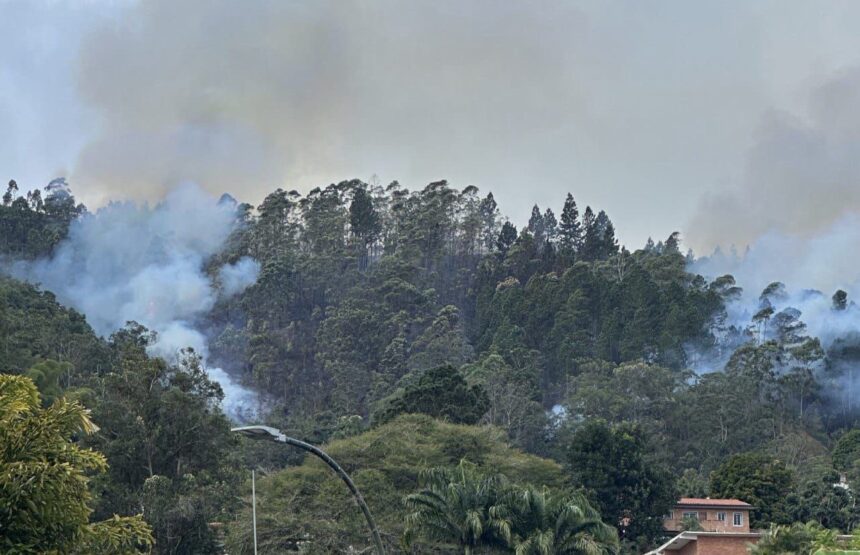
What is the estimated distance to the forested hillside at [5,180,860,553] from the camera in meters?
60.1

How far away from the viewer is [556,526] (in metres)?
50.2

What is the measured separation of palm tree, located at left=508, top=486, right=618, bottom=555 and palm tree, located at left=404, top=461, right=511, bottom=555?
0.80m

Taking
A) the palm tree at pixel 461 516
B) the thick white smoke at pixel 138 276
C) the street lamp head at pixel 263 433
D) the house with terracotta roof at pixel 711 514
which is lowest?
the street lamp head at pixel 263 433

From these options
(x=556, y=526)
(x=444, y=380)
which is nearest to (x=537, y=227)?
(x=444, y=380)

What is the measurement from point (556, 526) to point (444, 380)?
36.1 meters

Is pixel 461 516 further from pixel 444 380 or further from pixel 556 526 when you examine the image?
pixel 444 380

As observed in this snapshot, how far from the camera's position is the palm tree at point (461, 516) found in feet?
162

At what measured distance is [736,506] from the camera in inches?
3078

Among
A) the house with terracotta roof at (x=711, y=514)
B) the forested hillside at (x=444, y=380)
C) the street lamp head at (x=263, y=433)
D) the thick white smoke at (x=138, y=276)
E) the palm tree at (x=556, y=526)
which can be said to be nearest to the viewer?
the street lamp head at (x=263, y=433)

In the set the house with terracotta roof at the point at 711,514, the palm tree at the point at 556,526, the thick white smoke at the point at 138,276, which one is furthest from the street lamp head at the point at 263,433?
the thick white smoke at the point at 138,276

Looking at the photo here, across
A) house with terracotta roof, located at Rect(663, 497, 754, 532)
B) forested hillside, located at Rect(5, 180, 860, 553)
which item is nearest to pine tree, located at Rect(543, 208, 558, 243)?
forested hillside, located at Rect(5, 180, 860, 553)

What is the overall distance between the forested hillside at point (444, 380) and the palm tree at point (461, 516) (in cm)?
13

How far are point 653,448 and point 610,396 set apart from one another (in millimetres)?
8310

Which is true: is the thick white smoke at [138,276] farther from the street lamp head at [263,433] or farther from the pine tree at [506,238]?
the street lamp head at [263,433]
